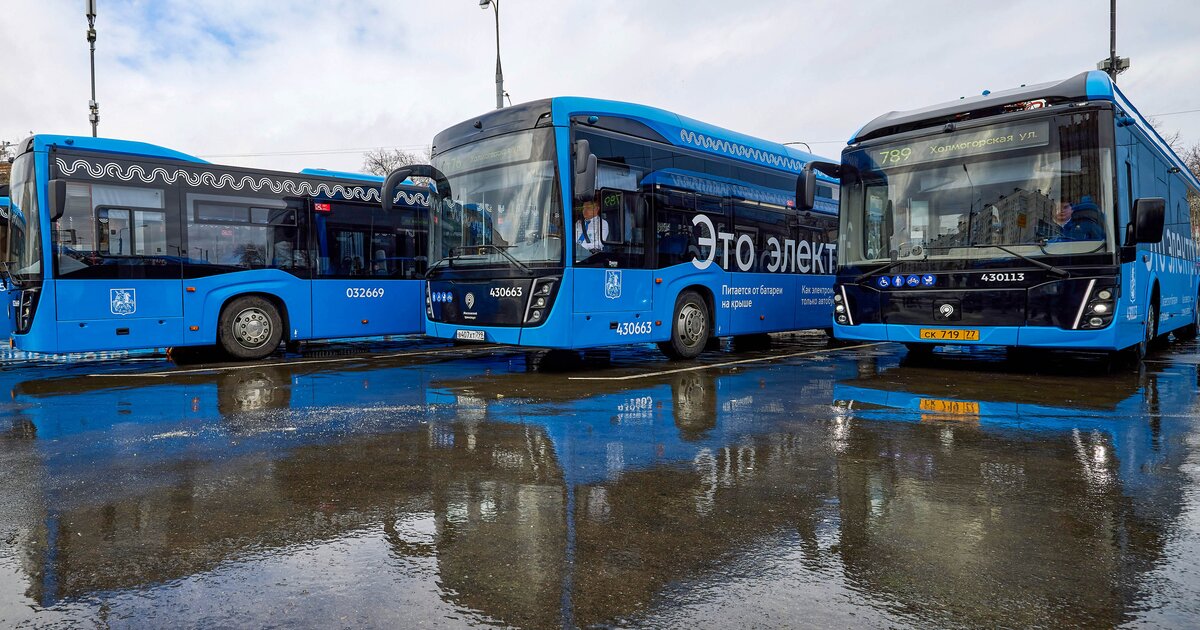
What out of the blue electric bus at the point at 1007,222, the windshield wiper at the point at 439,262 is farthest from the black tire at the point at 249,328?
the blue electric bus at the point at 1007,222

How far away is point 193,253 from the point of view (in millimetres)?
12312

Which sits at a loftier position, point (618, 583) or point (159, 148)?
point (159, 148)

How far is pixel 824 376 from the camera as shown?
10.2 m

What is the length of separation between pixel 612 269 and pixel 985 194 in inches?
181

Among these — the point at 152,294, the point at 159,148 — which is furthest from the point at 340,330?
the point at 159,148

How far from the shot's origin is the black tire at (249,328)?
12.7 metres

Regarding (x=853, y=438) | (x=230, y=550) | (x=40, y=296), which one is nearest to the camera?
(x=230, y=550)

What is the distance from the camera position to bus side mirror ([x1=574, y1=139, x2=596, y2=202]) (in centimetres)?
985

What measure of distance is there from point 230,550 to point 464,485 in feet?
4.73

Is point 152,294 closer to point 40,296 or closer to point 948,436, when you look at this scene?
point 40,296

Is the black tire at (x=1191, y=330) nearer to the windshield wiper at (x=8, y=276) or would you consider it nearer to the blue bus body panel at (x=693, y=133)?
the blue bus body panel at (x=693, y=133)

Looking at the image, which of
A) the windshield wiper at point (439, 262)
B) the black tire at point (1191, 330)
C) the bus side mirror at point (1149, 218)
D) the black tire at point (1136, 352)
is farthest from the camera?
the black tire at point (1191, 330)

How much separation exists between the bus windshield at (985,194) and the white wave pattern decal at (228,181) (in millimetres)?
6652

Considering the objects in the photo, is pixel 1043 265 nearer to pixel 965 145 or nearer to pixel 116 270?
pixel 965 145
